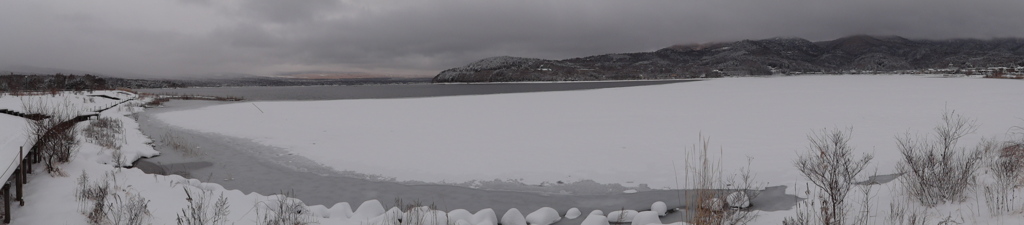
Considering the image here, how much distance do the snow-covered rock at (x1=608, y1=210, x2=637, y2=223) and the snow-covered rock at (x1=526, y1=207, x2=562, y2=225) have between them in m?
0.83

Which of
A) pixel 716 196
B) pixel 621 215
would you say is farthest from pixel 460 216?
pixel 716 196

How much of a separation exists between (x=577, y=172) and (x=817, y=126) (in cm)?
1001

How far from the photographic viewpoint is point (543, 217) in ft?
23.7

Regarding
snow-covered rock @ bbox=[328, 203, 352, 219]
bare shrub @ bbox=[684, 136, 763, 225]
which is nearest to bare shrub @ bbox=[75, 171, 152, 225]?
snow-covered rock @ bbox=[328, 203, 352, 219]

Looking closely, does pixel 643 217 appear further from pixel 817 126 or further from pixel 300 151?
pixel 817 126

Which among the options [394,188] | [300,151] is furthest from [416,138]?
[394,188]

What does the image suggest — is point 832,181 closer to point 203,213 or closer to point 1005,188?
point 1005,188

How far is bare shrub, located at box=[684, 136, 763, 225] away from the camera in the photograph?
525cm

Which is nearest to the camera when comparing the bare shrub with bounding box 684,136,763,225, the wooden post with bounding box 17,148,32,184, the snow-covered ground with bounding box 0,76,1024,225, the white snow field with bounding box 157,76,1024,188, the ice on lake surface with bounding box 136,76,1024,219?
the bare shrub with bounding box 684,136,763,225

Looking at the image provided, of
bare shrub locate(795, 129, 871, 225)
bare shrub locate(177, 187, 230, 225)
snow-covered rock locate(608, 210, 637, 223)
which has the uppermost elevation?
bare shrub locate(795, 129, 871, 225)

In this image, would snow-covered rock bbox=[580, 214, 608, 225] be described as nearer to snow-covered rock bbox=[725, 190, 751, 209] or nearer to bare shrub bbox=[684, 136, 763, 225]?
bare shrub bbox=[684, 136, 763, 225]

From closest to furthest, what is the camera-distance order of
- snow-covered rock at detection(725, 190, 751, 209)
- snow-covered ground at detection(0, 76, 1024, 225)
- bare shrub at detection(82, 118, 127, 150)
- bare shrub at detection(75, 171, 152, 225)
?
bare shrub at detection(75, 171, 152, 225)
snow-covered ground at detection(0, 76, 1024, 225)
snow-covered rock at detection(725, 190, 751, 209)
bare shrub at detection(82, 118, 127, 150)

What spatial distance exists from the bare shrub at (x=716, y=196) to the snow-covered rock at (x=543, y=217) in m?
2.05

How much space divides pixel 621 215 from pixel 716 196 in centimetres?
196
